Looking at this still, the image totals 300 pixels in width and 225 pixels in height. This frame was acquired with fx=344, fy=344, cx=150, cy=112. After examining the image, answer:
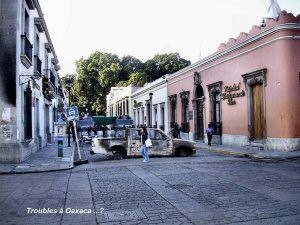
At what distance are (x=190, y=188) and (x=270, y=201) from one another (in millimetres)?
1923

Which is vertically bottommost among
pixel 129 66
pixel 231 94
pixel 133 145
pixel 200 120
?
pixel 133 145

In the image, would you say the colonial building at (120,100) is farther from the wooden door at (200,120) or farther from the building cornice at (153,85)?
the wooden door at (200,120)

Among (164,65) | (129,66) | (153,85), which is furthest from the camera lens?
(129,66)

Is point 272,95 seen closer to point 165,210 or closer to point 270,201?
point 270,201

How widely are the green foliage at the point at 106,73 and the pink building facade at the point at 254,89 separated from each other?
30.8 m

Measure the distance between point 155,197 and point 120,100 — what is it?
47.0 m

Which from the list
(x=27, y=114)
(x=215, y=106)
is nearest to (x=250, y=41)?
(x=215, y=106)

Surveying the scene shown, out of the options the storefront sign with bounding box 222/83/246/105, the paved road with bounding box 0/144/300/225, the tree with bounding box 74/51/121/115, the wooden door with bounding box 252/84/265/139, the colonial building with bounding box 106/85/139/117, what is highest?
the tree with bounding box 74/51/121/115

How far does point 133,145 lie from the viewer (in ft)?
48.9

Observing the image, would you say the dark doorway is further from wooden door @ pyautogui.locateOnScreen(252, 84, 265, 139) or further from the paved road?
the paved road

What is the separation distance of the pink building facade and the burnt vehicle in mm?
4630

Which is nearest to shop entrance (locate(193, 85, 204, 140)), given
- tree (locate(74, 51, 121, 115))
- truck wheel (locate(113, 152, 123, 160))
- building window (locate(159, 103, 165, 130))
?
building window (locate(159, 103, 165, 130))

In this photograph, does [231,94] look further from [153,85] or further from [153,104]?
[153,104]

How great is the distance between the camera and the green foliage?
55.6 metres
